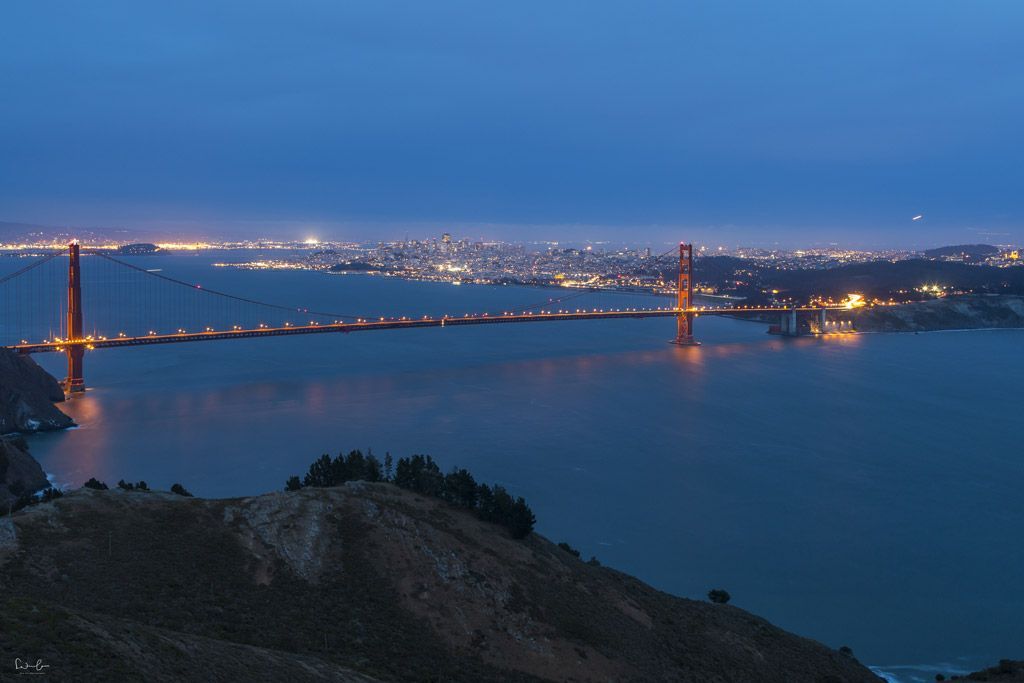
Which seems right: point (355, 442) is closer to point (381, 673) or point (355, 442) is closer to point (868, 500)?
point (868, 500)

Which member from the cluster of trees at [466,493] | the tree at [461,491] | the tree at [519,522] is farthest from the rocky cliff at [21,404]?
the tree at [519,522]

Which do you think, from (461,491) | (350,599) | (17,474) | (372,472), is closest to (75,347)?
(17,474)

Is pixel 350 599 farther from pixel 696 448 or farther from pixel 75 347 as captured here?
pixel 75 347

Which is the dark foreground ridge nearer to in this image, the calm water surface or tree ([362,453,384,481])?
tree ([362,453,384,481])

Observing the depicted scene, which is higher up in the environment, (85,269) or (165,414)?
(85,269)

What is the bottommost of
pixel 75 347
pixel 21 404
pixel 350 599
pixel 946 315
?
pixel 350 599

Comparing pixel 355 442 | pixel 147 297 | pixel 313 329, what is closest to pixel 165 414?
pixel 355 442
